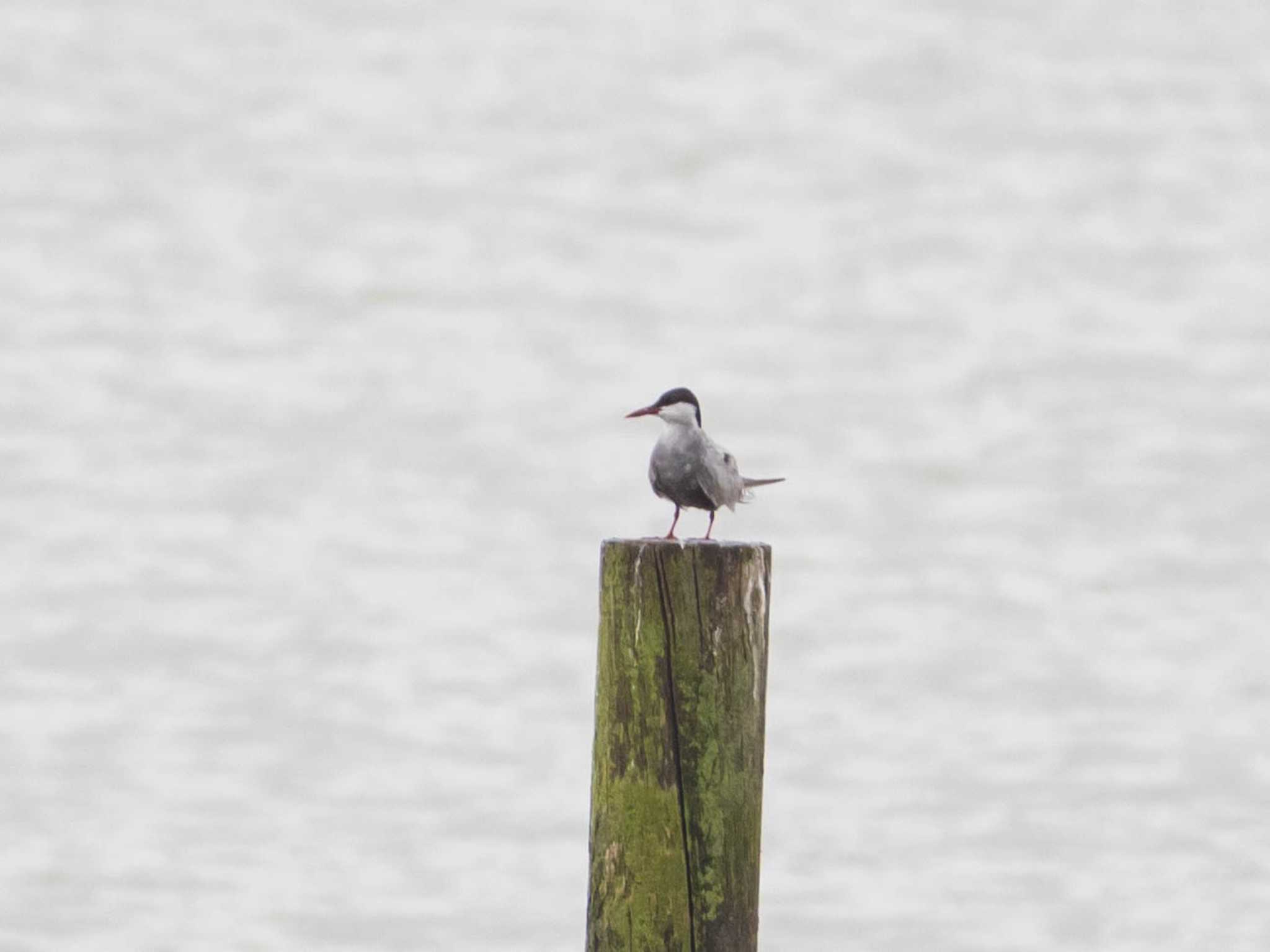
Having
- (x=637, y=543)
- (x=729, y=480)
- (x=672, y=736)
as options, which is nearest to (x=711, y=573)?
(x=637, y=543)

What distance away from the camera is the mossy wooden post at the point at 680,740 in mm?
3689

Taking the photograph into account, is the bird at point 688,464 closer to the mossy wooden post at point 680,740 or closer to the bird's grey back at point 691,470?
the bird's grey back at point 691,470

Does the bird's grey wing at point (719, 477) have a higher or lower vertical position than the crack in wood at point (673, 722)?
higher

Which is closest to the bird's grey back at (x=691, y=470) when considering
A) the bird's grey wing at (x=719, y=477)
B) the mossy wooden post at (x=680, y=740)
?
the bird's grey wing at (x=719, y=477)

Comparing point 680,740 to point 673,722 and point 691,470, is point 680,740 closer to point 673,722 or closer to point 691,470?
point 673,722

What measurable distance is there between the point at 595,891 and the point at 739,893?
16.1 inches

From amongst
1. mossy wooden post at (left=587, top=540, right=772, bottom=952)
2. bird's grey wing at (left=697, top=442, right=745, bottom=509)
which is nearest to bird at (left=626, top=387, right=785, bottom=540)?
bird's grey wing at (left=697, top=442, right=745, bottom=509)

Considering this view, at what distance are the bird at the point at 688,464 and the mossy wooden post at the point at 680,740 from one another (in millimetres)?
656

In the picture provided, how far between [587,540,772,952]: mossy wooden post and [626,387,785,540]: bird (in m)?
0.66

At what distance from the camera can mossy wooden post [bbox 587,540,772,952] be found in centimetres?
369

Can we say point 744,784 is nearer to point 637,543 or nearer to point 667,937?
point 667,937

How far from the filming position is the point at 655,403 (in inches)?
184

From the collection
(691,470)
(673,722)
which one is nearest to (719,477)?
(691,470)

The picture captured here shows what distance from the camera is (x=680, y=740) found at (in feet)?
12.4
